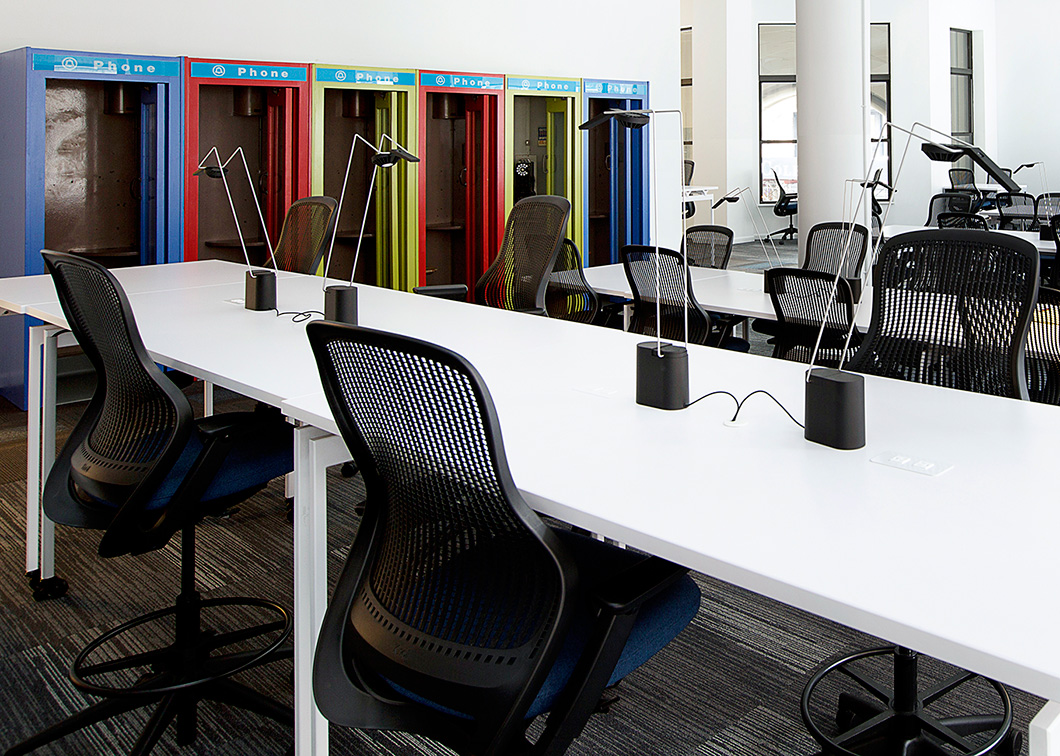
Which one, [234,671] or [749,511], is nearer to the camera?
[749,511]

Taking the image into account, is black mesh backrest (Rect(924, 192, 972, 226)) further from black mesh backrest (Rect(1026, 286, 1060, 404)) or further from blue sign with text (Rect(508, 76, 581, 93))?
black mesh backrest (Rect(1026, 286, 1060, 404))

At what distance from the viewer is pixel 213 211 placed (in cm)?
620

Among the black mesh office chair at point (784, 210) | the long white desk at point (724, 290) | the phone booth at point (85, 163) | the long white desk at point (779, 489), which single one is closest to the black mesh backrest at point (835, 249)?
the long white desk at point (724, 290)

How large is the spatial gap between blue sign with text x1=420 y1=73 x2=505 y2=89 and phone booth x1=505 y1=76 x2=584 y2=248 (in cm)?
19

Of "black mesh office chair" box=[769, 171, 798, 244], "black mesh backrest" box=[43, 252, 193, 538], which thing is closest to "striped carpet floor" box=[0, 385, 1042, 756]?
"black mesh backrest" box=[43, 252, 193, 538]

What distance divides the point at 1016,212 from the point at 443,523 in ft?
29.0

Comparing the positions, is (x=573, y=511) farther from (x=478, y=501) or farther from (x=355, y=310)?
(x=355, y=310)

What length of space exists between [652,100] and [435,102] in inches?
81.7

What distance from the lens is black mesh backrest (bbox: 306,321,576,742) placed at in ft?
4.74

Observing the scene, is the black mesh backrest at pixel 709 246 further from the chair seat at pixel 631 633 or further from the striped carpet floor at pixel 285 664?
the chair seat at pixel 631 633

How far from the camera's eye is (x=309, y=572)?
199 cm

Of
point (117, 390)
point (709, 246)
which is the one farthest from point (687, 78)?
point (117, 390)

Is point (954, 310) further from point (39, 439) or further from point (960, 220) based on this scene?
point (960, 220)

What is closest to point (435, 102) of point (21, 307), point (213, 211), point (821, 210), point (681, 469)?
point (213, 211)
